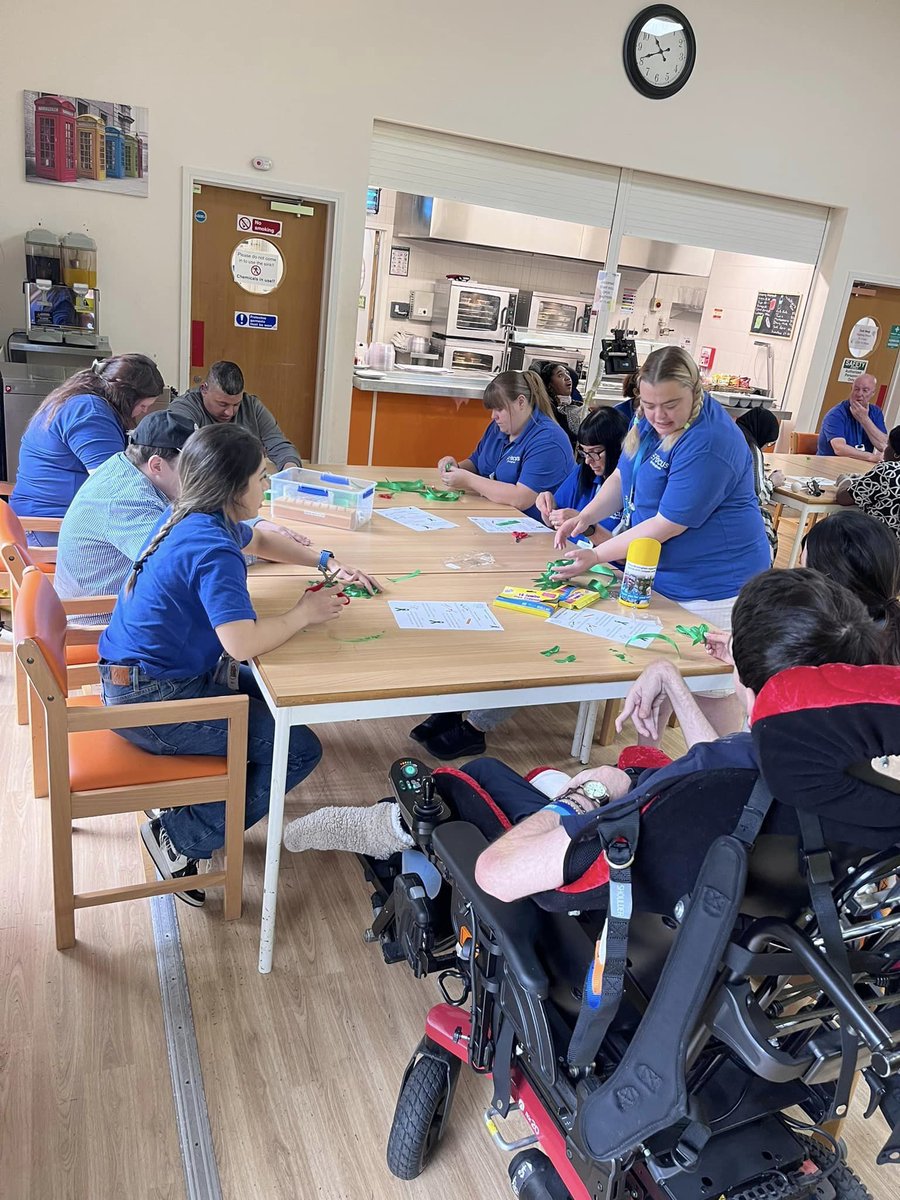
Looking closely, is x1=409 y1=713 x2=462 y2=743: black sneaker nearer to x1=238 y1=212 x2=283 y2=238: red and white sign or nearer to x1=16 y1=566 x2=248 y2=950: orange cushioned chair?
x1=16 y1=566 x2=248 y2=950: orange cushioned chair

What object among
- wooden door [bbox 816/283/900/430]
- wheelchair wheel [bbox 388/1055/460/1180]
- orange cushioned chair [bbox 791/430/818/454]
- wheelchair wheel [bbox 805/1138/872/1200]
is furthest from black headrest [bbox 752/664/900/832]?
wooden door [bbox 816/283/900/430]

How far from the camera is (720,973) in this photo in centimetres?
94

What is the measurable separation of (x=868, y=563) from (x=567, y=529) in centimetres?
127

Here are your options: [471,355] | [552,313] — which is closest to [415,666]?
[471,355]

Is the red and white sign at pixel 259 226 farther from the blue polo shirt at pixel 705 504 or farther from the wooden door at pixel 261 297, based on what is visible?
the blue polo shirt at pixel 705 504

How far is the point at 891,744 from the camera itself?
824 millimetres

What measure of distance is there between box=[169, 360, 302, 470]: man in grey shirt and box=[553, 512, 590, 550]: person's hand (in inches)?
43.7

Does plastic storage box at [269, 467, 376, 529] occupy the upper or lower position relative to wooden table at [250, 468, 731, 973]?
upper

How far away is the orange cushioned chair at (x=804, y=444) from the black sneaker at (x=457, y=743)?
4464 mm

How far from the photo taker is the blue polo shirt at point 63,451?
2.85 meters

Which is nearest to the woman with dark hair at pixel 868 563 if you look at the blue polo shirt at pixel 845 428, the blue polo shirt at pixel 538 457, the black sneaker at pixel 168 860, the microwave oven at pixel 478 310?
the black sneaker at pixel 168 860

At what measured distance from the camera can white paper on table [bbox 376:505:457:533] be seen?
10.2 ft

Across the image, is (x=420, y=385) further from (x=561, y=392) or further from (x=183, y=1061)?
(x=183, y=1061)

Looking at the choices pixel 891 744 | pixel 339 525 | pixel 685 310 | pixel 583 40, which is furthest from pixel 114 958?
pixel 685 310
